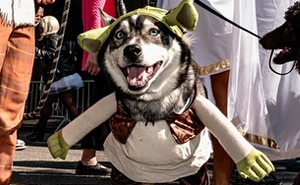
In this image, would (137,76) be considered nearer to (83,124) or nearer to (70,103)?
(83,124)

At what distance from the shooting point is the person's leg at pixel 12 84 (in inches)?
116

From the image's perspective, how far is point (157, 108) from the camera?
2.44 meters

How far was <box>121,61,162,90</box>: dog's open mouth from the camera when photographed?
2297 millimetres

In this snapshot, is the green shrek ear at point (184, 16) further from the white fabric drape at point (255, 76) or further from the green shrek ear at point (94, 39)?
the white fabric drape at point (255, 76)

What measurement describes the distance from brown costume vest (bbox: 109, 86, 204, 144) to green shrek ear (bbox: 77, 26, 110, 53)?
0.92ft

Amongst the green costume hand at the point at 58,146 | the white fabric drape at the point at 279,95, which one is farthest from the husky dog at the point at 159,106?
the white fabric drape at the point at 279,95

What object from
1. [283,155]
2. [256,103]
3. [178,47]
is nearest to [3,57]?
[178,47]

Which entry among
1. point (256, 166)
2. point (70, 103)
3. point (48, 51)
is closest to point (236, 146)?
point (256, 166)

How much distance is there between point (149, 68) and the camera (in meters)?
2.32

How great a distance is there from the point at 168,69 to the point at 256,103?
3.92 ft

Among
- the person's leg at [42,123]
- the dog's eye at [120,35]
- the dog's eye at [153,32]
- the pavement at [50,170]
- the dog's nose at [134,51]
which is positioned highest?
the dog's eye at [153,32]

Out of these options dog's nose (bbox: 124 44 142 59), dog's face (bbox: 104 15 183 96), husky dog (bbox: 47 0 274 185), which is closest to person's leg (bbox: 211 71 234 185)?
husky dog (bbox: 47 0 274 185)

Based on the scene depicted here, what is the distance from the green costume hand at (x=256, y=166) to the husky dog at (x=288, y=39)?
0.87 m

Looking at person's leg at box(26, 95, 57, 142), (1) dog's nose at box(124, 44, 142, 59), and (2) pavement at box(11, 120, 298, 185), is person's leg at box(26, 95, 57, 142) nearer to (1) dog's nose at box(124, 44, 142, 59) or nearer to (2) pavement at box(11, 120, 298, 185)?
(2) pavement at box(11, 120, 298, 185)
